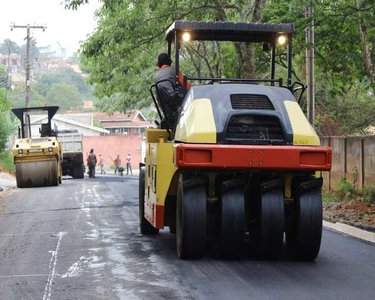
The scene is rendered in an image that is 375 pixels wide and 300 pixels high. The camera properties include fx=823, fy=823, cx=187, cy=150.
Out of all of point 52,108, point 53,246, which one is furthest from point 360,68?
point 53,246

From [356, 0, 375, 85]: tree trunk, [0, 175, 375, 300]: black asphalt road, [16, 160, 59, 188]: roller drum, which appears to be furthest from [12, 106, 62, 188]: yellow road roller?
[0, 175, 375, 300]: black asphalt road

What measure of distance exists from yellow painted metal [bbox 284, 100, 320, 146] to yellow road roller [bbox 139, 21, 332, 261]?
12mm

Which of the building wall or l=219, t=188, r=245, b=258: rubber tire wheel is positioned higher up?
l=219, t=188, r=245, b=258: rubber tire wheel

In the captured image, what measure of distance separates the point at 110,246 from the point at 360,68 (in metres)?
15.2

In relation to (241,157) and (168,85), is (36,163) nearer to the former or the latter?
(168,85)

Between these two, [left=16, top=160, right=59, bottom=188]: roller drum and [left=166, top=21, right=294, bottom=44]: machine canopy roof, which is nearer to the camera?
[left=166, top=21, right=294, bottom=44]: machine canopy roof

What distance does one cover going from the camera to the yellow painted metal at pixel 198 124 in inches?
375

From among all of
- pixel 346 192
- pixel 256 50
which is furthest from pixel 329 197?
pixel 256 50

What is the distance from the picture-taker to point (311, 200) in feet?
31.7

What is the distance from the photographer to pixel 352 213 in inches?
651

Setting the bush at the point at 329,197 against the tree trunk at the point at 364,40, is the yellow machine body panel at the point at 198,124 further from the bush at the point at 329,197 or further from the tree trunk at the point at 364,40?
the bush at the point at 329,197

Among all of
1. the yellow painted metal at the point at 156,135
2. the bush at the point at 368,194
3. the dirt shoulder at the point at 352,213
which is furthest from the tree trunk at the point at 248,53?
the yellow painted metal at the point at 156,135

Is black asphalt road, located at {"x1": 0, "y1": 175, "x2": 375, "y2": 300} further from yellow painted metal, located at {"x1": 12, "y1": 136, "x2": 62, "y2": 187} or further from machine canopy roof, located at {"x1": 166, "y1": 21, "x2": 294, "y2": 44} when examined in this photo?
yellow painted metal, located at {"x1": 12, "y1": 136, "x2": 62, "y2": 187}

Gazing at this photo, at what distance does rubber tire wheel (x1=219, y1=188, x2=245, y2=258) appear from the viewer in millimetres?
9398
